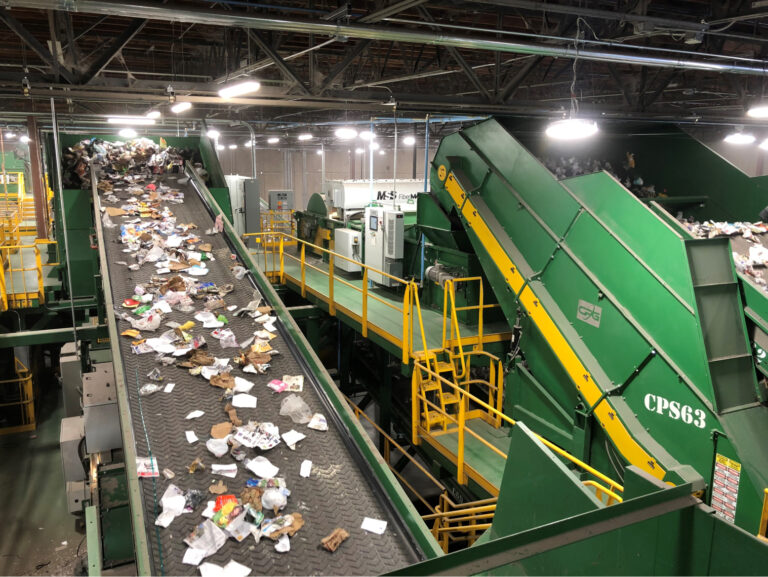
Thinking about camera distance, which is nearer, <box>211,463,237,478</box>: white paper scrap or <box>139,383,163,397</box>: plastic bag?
<box>211,463,237,478</box>: white paper scrap

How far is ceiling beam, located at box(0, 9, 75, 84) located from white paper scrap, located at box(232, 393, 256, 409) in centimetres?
489

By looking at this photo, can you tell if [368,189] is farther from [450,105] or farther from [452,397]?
[452,397]

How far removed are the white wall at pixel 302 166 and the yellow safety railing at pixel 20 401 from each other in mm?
19419

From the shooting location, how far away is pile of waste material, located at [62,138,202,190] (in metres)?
9.05

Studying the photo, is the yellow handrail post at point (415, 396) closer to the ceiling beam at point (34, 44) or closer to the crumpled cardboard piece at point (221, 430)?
the crumpled cardboard piece at point (221, 430)

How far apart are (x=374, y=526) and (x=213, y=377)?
2000 millimetres

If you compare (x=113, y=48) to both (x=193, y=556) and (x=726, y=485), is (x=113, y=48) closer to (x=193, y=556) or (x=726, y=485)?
(x=193, y=556)

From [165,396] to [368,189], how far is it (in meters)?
8.26

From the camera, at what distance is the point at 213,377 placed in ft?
15.6

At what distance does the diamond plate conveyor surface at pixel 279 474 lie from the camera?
3.26 metres

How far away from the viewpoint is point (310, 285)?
10.3m

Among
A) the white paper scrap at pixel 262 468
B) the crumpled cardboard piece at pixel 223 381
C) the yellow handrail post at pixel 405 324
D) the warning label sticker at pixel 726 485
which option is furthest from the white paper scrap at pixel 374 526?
the yellow handrail post at pixel 405 324

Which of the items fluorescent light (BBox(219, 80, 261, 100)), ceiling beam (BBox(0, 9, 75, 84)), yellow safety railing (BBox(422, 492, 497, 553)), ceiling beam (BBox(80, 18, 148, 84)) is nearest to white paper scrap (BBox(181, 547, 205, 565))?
yellow safety railing (BBox(422, 492, 497, 553))

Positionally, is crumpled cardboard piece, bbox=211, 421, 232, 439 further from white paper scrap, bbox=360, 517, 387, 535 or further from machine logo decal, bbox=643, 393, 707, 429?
machine logo decal, bbox=643, 393, 707, 429
